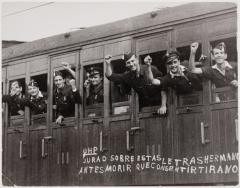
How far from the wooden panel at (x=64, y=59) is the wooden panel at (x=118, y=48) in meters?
0.57

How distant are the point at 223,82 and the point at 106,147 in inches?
69.4

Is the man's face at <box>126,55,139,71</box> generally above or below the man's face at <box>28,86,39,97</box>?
above

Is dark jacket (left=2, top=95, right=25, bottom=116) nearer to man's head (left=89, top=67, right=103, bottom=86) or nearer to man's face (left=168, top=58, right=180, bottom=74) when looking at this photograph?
man's head (left=89, top=67, right=103, bottom=86)

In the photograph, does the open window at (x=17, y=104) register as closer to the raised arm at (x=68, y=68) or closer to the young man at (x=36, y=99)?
the young man at (x=36, y=99)

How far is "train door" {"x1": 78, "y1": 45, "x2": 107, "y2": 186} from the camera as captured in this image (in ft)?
21.7

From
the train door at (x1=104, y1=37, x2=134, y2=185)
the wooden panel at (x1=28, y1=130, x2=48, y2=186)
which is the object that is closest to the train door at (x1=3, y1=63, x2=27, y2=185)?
the wooden panel at (x1=28, y1=130, x2=48, y2=186)

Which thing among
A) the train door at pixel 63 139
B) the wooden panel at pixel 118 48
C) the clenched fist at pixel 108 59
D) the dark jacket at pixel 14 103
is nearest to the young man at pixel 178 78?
the wooden panel at pixel 118 48

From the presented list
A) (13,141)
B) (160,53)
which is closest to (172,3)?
(160,53)

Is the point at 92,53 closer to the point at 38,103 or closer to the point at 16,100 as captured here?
the point at 38,103

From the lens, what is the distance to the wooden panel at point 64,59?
7104 mm

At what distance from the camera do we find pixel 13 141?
7.62m

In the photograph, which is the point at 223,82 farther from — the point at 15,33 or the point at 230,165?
the point at 15,33

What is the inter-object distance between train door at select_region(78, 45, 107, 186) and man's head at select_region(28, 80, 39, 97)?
861mm

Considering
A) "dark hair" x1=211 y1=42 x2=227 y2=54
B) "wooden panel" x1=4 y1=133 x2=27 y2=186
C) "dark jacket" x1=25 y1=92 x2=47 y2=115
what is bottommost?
"wooden panel" x1=4 y1=133 x2=27 y2=186
